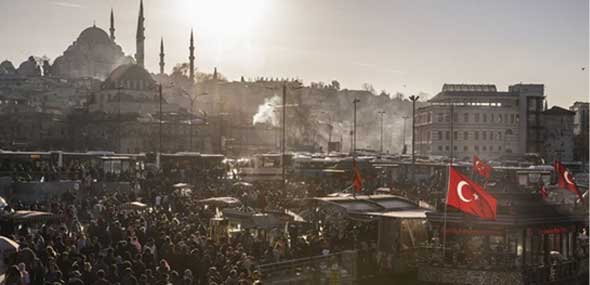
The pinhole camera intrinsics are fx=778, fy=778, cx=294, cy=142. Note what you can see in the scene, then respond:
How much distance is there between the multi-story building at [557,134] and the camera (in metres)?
84.7

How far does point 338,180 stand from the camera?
44.8m

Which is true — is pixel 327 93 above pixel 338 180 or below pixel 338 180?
above

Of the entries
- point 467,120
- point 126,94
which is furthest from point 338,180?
point 126,94

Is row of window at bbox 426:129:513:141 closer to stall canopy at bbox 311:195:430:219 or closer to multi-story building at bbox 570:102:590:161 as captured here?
multi-story building at bbox 570:102:590:161

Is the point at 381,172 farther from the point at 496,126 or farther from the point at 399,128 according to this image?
the point at 399,128

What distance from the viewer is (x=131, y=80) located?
9700 cm

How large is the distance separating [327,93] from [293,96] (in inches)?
1084

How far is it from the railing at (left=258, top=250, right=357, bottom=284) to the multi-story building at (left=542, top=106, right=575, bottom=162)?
68.2 m

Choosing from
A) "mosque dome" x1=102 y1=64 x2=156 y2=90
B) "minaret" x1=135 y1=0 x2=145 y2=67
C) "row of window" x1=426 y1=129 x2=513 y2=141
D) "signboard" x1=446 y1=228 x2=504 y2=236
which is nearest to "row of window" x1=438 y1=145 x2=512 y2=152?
"row of window" x1=426 y1=129 x2=513 y2=141

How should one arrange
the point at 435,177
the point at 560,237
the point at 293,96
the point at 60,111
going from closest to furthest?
the point at 560,237 → the point at 435,177 → the point at 60,111 → the point at 293,96

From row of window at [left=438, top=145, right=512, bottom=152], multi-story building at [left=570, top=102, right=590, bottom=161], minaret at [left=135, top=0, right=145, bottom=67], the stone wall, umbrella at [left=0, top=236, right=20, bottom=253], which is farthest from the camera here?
minaret at [left=135, top=0, right=145, bottom=67]

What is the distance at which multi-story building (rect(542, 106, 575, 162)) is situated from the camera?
84688 mm

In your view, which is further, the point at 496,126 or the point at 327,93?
the point at 327,93

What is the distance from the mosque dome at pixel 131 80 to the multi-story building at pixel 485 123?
36.5m
